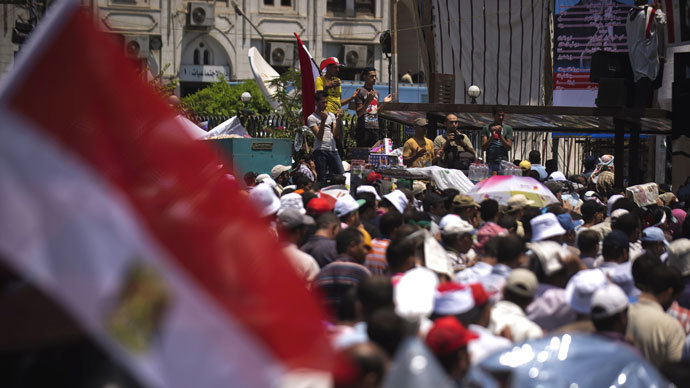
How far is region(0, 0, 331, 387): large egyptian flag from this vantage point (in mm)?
2154

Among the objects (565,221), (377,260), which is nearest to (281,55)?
(565,221)

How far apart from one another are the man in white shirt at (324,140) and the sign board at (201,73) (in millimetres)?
41079

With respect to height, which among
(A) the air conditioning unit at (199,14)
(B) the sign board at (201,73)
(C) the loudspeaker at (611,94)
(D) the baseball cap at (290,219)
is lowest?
(D) the baseball cap at (290,219)

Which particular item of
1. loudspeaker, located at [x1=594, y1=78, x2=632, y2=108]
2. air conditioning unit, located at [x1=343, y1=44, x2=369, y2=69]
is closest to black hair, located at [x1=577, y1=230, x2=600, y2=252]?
loudspeaker, located at [x1=594, y1=78, x2=632, y2=108]

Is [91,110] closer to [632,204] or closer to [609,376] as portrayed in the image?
[609,376]

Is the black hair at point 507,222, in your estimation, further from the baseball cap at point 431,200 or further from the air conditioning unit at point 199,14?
the air conditioning unit at point 199,14

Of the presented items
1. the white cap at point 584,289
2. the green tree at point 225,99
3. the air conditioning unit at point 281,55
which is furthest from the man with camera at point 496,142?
the air conditioning unit at point 281,55

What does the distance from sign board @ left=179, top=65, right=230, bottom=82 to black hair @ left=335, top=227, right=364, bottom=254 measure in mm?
47905

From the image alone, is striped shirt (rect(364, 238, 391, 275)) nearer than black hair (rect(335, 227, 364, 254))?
No

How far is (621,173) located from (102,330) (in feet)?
50.3

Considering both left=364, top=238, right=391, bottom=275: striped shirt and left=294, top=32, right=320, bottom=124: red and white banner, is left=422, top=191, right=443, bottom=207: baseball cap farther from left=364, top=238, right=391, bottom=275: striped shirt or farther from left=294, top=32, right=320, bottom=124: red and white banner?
left=294, top=32, right=320, bottom=124: red and white banner

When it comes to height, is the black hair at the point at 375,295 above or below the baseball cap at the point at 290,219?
below

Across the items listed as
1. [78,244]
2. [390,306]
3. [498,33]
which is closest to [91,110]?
[78,244]

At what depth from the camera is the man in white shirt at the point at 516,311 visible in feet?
17.0
